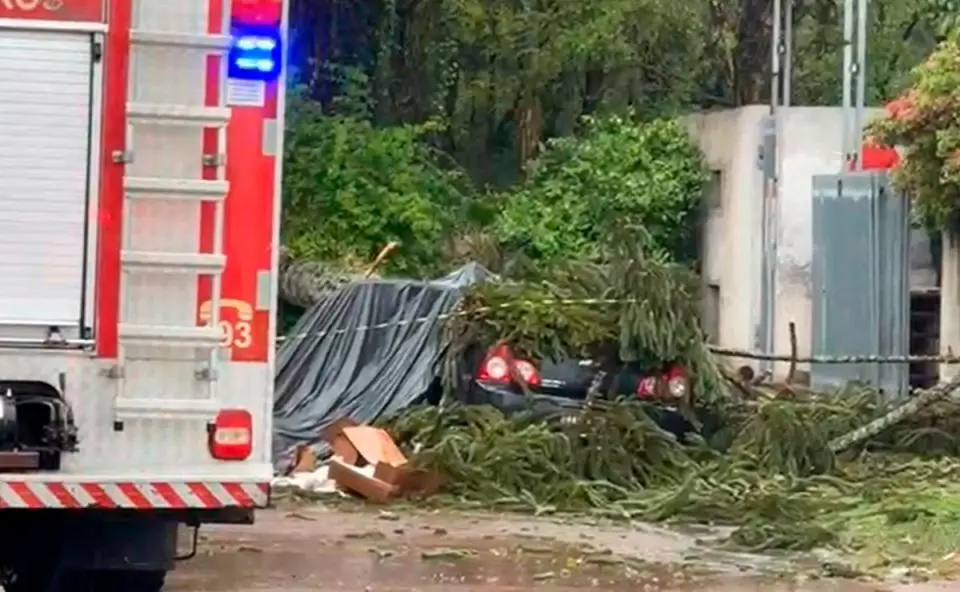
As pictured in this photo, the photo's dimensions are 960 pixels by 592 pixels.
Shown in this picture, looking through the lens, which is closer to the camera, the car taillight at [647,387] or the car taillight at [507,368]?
the car taillight at [507,368]

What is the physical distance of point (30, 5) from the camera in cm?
771

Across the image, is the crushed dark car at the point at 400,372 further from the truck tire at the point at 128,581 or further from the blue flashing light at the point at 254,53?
the blue flashing light at the point at 254,53

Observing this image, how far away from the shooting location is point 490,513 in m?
14.0

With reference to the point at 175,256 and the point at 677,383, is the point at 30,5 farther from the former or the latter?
the point at 677,383

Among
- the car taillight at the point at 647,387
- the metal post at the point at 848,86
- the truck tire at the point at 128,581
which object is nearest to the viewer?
the truck tire at the point at 128,581

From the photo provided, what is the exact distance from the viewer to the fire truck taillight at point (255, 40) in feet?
25.8

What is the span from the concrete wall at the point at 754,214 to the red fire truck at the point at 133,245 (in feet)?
70.7

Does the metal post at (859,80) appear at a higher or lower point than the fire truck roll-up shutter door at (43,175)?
higher

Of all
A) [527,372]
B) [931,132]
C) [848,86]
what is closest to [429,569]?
[527,372]

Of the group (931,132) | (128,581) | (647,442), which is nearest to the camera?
(128,581)

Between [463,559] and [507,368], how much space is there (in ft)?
11.3

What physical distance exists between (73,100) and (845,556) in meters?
6.26

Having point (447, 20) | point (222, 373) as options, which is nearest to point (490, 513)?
point (222, 373)

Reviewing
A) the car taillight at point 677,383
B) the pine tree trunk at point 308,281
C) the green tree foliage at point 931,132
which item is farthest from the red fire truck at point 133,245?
the green tree foliage at point 931,132
